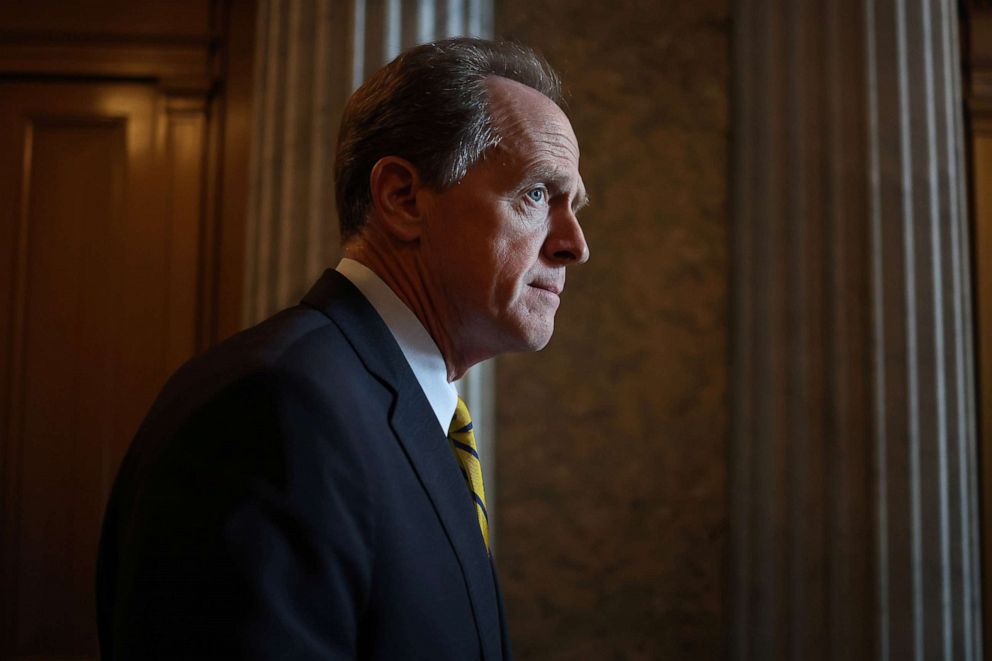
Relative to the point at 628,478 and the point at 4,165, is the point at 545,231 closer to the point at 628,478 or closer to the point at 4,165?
Answer: the point at 628,478

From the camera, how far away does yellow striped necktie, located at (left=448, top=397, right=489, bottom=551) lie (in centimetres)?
117

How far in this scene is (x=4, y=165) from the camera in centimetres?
281

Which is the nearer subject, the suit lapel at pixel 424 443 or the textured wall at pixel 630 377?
the suit lapel at pixel 424 443

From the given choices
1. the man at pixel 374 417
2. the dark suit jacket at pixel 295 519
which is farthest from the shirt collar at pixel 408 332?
the dark suit jacket at pixel 295 519

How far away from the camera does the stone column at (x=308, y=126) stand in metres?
2.10

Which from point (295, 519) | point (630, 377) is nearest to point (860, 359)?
point (630, 377)

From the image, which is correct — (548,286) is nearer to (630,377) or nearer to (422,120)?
(422,120)

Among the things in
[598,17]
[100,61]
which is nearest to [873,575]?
[598,17]

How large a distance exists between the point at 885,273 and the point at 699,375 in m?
0.67

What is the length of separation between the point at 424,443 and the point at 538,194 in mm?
448

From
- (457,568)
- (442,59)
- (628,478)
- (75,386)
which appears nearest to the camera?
(457,568)

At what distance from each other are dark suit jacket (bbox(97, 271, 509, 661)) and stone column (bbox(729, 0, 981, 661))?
1424 mm

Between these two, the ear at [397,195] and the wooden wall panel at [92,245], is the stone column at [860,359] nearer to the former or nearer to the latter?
the ear at [397,195]

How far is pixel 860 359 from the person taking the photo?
2123mm
